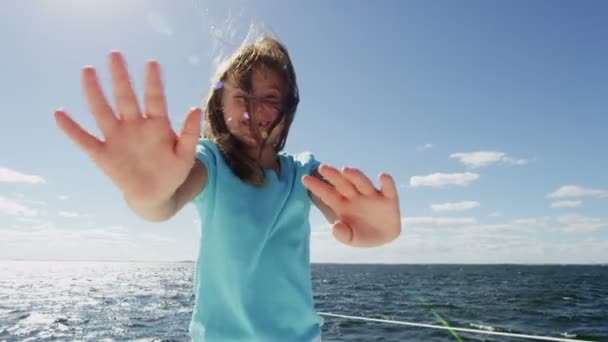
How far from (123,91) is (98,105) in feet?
0.17

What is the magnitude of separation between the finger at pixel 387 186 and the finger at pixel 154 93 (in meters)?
0.53

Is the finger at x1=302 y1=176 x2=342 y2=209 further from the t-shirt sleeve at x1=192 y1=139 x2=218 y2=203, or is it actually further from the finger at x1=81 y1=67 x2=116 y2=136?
the finger at x1=81 y1=67 x2=116 y2=136

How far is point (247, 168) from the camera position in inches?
49.8

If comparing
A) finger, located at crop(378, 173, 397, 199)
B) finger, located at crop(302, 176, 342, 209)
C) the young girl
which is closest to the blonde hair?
the young girl

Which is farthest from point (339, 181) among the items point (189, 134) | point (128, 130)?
point (128, 130)

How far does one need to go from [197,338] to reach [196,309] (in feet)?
0.24

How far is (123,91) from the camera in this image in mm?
835

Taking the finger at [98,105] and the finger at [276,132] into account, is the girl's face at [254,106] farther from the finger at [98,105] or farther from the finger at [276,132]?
the finger at [98,105]

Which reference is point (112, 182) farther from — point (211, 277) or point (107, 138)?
point (211, 277)

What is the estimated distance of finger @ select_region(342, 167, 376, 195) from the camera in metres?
1.09

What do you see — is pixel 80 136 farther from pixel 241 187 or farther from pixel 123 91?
pixel 241 187

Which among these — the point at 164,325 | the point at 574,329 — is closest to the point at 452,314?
the point at 574,329

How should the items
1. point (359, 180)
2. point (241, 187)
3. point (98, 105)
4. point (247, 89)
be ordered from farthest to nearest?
1. point (247, 89)
2. point (241, 187)
3. point (359, 180)
4. point (98, 105)

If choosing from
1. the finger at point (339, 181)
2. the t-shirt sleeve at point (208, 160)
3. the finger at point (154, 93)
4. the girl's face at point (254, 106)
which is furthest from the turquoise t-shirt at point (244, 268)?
the finger at point (154, 93)
